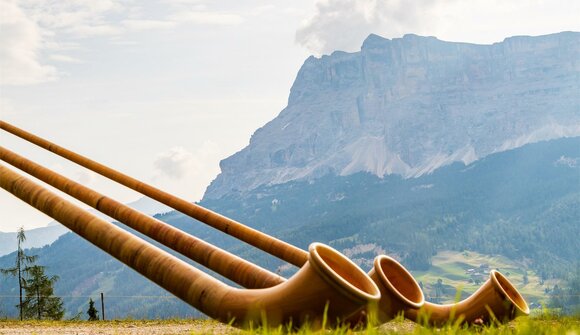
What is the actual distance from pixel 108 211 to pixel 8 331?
821 inches

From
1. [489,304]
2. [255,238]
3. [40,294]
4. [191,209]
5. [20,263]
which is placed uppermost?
[191,209]

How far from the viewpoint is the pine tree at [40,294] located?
9875 cm

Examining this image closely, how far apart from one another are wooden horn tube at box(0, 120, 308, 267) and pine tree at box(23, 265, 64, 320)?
96077 mm

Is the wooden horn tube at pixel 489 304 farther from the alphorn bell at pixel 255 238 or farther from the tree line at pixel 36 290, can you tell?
the tree line at pixel 36 290

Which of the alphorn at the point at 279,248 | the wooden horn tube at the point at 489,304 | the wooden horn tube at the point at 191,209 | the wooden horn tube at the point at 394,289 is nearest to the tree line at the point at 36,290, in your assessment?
the wooden horn tube at the point at 191,209

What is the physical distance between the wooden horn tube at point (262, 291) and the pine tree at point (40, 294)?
10055 centimetres

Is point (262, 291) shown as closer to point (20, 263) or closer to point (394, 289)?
point (394, 289)

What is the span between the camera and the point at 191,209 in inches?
251

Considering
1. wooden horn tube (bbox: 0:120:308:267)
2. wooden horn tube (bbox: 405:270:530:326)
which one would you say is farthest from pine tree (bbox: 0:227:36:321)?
wooden horn tube (bbox: 405:270:530:326)

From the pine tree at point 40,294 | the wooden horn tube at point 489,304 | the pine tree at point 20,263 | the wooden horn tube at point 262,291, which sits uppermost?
the wooden horn tube at point 262,291

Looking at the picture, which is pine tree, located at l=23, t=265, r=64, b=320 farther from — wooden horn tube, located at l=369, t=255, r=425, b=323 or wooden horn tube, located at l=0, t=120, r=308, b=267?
wooden horn tube, located at l=369, t=255, r=425, b=323

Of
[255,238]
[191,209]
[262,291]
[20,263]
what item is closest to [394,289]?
[255,238]

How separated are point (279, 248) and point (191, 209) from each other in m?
1.27

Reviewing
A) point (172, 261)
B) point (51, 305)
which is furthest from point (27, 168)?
point (51, 305)
